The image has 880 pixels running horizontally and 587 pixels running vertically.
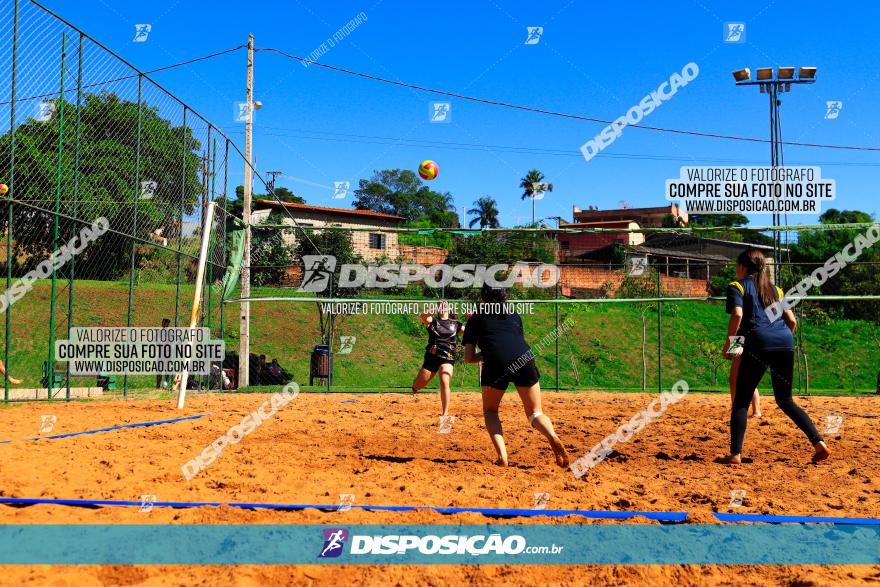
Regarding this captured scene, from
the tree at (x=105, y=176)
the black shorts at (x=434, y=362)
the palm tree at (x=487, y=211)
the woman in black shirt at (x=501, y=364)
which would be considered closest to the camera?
the woman in black shirt at (x=501, y=364)

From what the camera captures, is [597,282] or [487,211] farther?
[487,211]

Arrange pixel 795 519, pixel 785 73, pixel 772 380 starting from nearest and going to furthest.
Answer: pixel 795 519, pixel 772 380, pixel 785 73

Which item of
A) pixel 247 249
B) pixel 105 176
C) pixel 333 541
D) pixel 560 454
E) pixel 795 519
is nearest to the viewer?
pixel 333 541

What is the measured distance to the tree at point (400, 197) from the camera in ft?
299

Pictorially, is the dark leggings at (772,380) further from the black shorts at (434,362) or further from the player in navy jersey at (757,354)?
the black shorts at (434,362)

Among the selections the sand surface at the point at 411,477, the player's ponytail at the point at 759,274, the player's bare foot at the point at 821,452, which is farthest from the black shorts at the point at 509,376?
the player's bare foot at the point at 821,452

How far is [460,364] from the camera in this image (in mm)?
21297

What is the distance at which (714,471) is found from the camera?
6316 millimetres

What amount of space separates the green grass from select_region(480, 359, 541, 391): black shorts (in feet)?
48.9

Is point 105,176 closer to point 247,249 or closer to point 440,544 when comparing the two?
point 247,249

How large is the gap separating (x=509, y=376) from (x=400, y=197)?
86.9 metres

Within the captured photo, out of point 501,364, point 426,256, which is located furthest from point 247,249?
point 501,364

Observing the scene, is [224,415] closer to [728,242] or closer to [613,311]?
[613,311]

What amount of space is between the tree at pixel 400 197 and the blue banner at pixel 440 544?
85.0 metres
